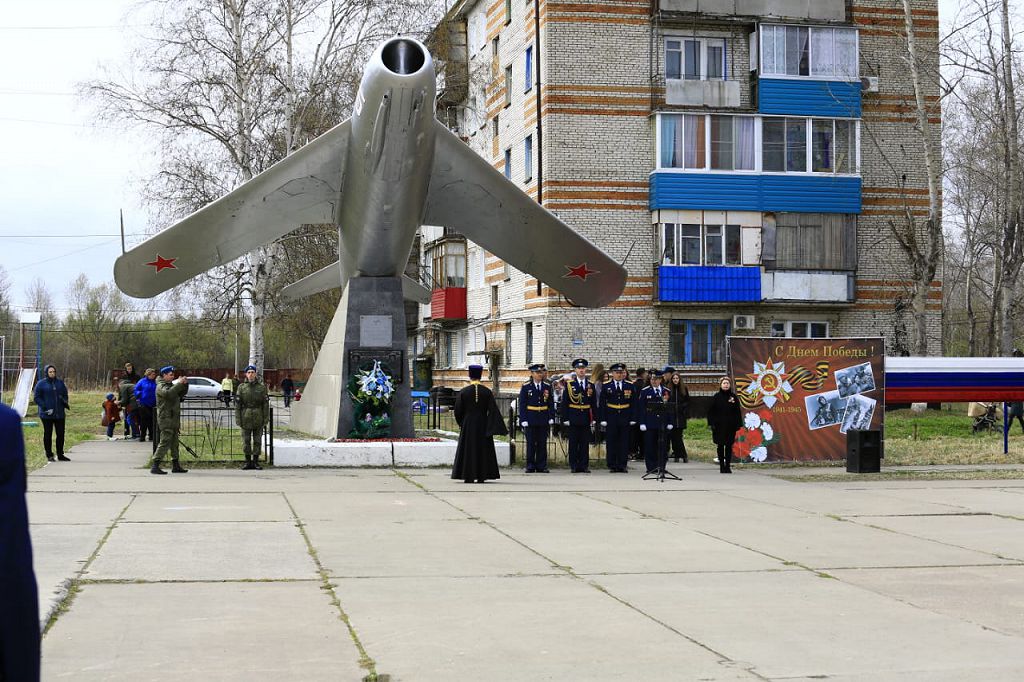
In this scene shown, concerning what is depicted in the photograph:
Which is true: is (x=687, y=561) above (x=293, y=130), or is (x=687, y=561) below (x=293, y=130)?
below

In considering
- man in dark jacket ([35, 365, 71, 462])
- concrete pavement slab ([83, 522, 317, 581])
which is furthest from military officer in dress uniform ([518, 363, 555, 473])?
man in dark jacket ([35, 365, 71, 462])

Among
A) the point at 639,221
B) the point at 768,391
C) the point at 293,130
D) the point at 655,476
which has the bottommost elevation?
the point at 655,476

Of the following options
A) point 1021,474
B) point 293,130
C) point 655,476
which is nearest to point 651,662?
point 655,476

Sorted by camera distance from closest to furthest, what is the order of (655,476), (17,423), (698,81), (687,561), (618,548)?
(17,423), (687,561), (618,548), (655,476), (698,81)

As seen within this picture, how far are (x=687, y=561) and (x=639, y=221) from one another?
25.9 meters

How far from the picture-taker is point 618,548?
1003 centimetres

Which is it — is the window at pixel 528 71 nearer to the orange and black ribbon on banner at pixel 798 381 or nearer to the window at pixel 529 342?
the window at pixel 529 342

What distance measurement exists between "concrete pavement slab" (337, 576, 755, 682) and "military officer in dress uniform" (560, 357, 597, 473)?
9.53 m

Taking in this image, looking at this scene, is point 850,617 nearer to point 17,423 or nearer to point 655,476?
point 17,423

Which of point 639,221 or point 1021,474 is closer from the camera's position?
point 1021,474

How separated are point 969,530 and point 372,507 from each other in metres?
6.26

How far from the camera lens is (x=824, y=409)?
19266mm

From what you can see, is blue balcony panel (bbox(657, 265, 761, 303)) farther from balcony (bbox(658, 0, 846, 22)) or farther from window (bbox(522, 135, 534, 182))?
balcony (bbox(658, 0, 846, 22))

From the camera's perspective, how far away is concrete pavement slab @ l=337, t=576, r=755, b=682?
589 cm
